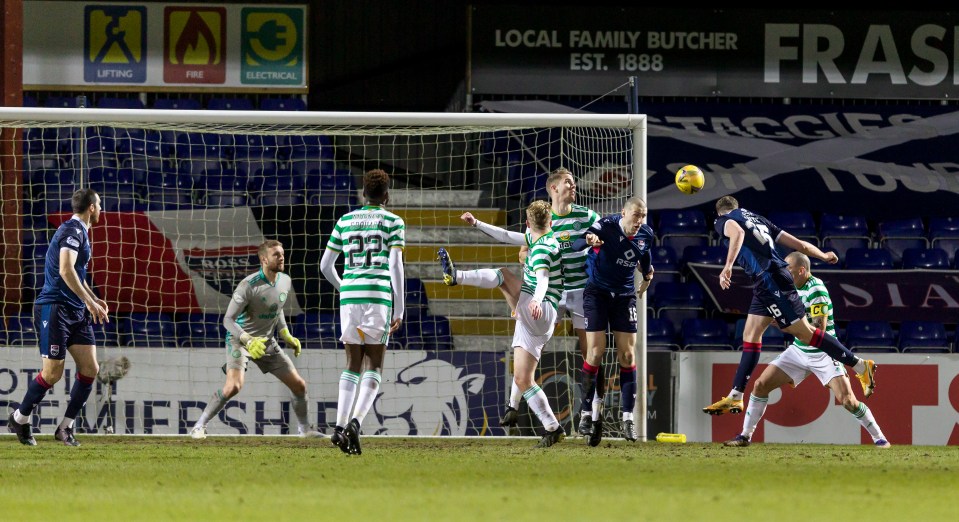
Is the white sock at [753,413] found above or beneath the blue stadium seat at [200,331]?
beneath

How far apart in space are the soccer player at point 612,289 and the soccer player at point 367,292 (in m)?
1.92

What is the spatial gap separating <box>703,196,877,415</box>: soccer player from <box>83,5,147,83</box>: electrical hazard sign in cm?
1042

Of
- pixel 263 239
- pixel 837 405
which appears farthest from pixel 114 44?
pixel 837 405

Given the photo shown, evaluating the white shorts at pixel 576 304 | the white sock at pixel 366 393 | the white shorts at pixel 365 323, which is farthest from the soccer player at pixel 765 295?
the white sock at pixel 366 393

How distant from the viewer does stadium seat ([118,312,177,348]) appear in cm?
1341

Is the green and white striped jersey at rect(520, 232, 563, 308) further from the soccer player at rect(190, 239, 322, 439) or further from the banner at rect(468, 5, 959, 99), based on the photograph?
the banner at rect(468, 5, 959, 99)

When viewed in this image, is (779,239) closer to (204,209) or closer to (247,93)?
(204,209)

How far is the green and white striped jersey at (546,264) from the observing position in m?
9.28

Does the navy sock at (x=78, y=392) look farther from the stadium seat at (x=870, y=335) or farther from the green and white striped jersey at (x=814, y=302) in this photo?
the stadium seat at (x=870, y=335)

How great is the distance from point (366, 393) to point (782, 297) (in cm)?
399

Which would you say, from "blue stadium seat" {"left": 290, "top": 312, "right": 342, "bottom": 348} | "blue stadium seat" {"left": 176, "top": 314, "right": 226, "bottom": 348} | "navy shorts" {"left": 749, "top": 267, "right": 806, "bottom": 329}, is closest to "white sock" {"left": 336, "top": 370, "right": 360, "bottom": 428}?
"navy shorts" {"left": 749, "top": 267, "right": 806, "bottom": 329}

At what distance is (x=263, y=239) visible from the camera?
1481 centimetres

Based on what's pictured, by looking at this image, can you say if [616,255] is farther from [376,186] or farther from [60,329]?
[60,329]

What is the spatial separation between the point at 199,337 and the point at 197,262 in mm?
1222
